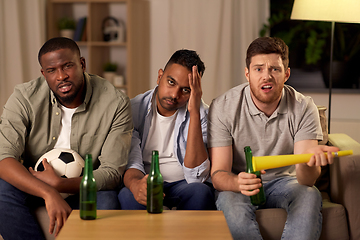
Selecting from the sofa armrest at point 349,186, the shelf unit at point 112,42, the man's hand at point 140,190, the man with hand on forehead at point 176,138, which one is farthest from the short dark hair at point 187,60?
the shelf unit at point 112,42

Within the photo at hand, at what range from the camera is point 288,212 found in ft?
5.76

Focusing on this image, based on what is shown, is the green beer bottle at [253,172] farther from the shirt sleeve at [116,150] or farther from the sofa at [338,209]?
the shirt sleeve at [116,150]

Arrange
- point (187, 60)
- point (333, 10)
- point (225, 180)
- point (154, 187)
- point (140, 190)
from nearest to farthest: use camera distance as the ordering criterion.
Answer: point (154, 187) → point (140, 190) → point (225, 180) → point (187, 60) → point (333, 10)

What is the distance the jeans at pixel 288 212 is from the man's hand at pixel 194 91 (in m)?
0.45

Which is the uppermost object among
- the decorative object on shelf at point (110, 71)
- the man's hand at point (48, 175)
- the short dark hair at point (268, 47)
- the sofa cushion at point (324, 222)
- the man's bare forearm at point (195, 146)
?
the short dark hair at point (268, 47)

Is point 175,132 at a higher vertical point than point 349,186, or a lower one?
higher

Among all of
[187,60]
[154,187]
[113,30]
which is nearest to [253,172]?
[154,187]

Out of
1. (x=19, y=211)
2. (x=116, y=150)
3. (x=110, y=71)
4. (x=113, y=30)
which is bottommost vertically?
(x=19, y=211)

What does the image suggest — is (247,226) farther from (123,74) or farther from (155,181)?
(123,74)

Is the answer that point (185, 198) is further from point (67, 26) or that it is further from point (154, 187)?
point (67, 26)

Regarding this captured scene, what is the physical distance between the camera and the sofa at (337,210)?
1798mm

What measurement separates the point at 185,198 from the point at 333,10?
62.8 inches

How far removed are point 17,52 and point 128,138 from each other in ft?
7.16

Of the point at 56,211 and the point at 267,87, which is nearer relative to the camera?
the point at 56,211
